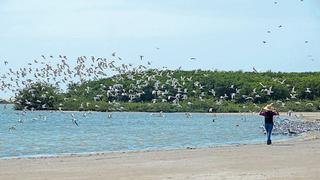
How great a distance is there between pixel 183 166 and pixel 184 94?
9928 cm

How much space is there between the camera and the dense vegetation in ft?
399

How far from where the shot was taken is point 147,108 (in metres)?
134

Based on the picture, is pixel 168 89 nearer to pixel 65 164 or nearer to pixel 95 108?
pixel 95 108

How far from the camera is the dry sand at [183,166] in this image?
64.6ft

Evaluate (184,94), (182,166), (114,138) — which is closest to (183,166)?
(182,166)

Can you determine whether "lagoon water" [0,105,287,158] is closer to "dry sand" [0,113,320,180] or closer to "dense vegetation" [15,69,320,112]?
"dry sand" [0,113,320,180]

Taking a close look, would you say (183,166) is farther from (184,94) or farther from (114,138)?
(184,94)

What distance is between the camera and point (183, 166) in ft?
74.1

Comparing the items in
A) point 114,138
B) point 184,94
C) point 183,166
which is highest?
point 184,94

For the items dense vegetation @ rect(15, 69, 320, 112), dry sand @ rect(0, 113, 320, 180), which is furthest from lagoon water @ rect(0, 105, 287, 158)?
dense vegetation @ rect(15, 69, 320, 112)

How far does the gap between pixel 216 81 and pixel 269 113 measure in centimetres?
10114

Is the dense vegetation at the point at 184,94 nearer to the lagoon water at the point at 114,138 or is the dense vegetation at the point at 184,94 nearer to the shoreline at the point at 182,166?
the lagoon water at the point at 114,138

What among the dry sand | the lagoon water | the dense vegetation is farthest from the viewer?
the dense vegetation

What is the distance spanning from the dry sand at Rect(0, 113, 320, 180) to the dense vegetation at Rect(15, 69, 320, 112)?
87.3 metres
